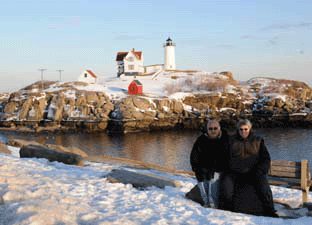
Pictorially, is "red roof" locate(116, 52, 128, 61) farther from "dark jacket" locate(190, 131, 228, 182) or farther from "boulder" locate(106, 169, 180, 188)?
"dark jacket" locate(190, 131, 228, 182)

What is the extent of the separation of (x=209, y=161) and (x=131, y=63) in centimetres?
10514

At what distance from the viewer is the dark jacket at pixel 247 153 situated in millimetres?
9320

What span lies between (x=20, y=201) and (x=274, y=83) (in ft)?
335

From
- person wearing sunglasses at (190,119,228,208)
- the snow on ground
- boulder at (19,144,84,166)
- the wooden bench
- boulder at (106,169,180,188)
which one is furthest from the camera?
boulder at (19,144,84,166)

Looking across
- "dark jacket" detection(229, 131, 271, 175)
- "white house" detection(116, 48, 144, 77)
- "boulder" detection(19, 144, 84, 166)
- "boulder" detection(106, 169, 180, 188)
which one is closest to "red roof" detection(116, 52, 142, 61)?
"white house" detection(116, 48, 144, 77)

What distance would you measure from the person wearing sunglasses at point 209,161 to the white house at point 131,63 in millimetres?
104307

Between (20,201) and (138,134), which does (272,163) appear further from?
(138,134)

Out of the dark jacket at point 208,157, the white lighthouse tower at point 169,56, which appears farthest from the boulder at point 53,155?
the white lighthouse tower at point 169,56

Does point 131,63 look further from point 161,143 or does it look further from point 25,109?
point 161,143

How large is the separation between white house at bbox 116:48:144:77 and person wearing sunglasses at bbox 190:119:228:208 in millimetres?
104307

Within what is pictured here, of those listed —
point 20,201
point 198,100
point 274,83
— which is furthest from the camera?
point 274,83

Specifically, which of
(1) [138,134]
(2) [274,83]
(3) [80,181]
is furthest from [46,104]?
(3) [80,181]

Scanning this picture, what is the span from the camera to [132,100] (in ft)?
250

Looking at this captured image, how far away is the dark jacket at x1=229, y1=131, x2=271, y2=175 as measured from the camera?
932 centimetres
